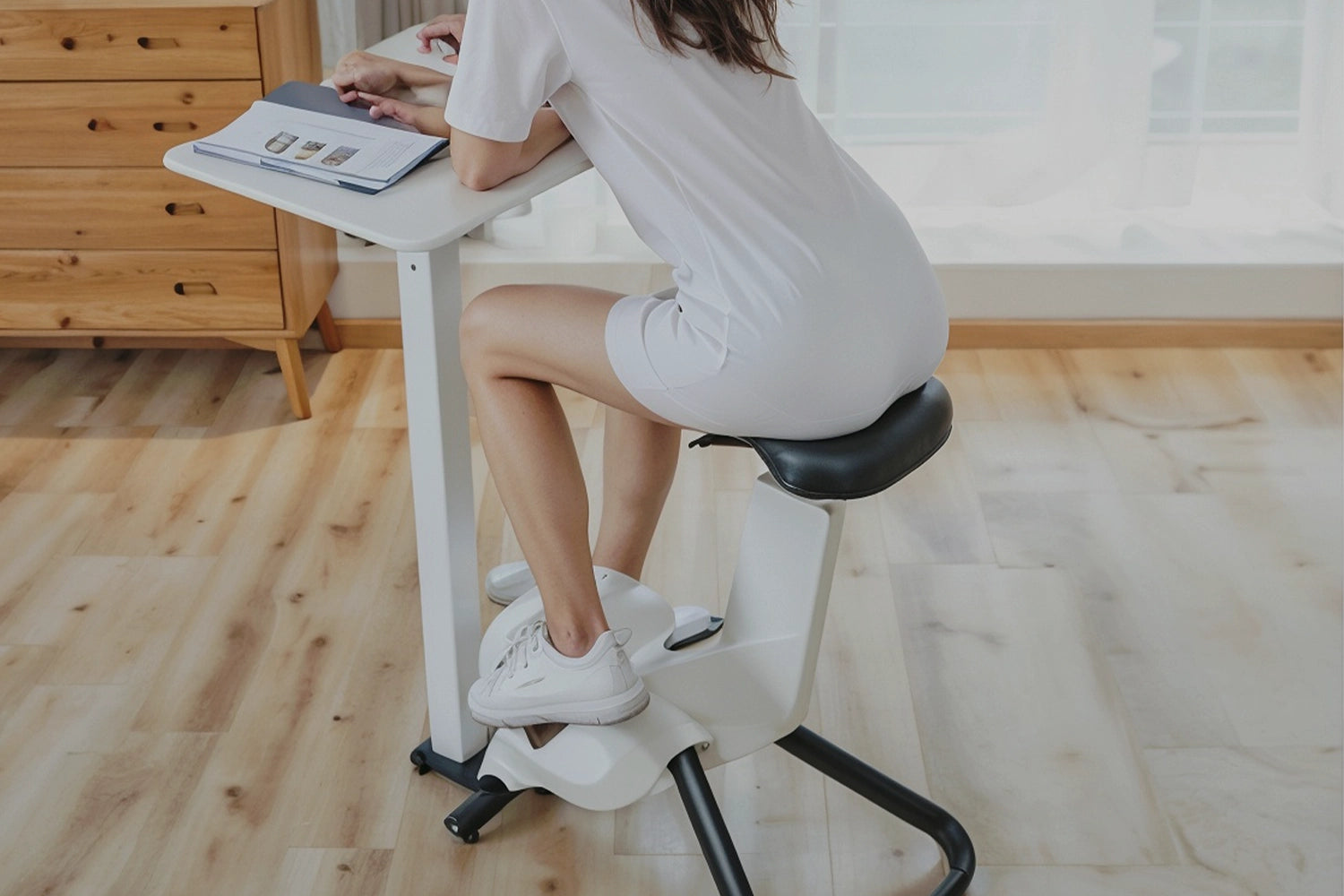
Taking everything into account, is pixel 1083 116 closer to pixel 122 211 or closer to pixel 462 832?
pixel 122 211

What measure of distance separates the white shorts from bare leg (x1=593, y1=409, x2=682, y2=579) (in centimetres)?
29

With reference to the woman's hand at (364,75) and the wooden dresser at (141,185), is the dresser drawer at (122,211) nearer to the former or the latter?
the wooden dresser at (141,185)

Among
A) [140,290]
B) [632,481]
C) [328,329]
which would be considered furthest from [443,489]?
[328,329]

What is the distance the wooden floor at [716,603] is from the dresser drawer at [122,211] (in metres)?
0.35

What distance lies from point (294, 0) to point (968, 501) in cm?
150

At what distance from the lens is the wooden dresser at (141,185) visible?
2410mm

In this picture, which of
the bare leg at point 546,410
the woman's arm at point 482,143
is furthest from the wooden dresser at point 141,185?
the bare leg at point 546,410

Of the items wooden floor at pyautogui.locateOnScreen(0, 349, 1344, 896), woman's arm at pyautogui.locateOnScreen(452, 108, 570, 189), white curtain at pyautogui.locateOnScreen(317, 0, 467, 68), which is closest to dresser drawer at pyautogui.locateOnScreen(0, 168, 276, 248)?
wooden floor at pyautogui.locateOnScreen(0, 349, 1344, 896)

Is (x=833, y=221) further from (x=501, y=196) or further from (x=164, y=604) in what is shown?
(x=164, y=604)

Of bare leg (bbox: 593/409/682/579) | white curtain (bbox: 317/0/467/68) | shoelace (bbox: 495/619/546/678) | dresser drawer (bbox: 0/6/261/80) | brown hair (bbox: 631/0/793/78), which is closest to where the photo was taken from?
brown hair (bbox: 631/0/793/78)

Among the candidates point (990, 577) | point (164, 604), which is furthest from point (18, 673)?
point (990, 577)

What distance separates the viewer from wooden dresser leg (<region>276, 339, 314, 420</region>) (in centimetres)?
266

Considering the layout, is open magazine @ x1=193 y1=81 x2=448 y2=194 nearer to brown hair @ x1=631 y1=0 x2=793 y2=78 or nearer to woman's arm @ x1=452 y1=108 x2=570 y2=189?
woman's arm @ x1=452 y1=108 x2=570 y2=189

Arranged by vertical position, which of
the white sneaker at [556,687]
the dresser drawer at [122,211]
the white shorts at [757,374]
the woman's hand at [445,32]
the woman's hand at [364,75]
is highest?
the woman's hand at [445,32]
